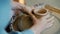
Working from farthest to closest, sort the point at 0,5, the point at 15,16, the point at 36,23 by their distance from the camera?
the point at 15,16 → the point at 36,23 → the point at 0,5

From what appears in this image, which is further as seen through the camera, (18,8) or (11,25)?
(18,8)

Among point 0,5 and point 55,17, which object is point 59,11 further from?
point 0,5

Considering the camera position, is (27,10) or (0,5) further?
(27,10)

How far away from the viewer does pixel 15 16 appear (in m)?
0.88

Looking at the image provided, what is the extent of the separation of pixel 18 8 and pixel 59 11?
0.30 meters

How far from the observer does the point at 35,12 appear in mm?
832

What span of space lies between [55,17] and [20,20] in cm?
23

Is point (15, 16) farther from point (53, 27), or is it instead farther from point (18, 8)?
point (53, 27)

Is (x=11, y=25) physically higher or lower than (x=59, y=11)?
lower

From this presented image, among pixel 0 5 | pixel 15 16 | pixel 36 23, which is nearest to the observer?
pixel 0 5

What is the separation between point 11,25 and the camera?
30.1 inches

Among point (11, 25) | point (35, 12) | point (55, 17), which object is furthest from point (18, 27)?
point (55, 17)

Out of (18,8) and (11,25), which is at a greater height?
(18,8)

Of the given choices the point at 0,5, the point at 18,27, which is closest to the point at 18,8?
the point at 18,27
